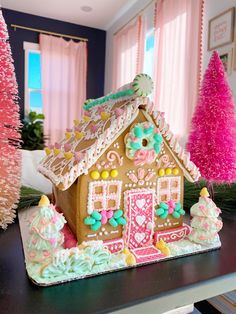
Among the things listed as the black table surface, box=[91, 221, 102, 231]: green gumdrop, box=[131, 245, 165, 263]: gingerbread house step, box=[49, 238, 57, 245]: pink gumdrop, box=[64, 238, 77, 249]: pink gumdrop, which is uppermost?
box=[91, 221, 102, 231]: green gumdrop

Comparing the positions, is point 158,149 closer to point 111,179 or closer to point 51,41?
point 111,179

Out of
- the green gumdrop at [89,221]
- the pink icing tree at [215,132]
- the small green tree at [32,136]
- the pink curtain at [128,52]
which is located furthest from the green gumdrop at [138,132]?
the small green tree at [32,136]

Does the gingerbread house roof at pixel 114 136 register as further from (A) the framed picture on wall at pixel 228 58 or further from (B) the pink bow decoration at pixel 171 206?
(A) the framed picture on wall at pixel 228 58

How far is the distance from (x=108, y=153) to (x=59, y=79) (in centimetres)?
336

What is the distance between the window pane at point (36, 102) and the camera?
12.0 feet

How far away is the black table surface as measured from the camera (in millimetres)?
424

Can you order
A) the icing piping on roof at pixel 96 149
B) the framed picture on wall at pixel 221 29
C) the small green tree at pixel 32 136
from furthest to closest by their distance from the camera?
the small green tree at pixel 32 136
the framed picture on wall at pixel 221 29
the icing piping on roof at pixel 96 149

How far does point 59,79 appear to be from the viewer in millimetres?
3666

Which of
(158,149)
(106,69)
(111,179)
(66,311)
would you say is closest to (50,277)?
(66,311)

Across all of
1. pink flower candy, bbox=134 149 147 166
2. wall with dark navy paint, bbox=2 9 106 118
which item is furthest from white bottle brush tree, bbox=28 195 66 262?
wall with dark navy paint, bbox=2 9 106 118

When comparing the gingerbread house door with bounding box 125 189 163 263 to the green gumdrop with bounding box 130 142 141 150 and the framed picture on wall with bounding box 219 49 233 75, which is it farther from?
the framed picture on wall with bounding box 219 49 233 75

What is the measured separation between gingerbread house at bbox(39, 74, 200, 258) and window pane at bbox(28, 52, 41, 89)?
3.31 meters

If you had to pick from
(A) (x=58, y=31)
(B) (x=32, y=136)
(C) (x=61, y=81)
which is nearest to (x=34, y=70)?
(C) (x=61, y=81)

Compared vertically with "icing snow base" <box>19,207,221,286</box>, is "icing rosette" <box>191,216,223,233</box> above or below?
above
